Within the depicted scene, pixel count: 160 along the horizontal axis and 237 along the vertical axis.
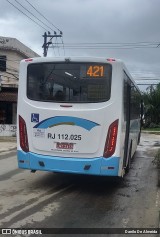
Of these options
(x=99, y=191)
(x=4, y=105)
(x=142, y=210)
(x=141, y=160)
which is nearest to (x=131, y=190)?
(x=99, y=191)

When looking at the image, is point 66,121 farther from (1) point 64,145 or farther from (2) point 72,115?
(1) point 64,145

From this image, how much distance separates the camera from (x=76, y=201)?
29.2ft

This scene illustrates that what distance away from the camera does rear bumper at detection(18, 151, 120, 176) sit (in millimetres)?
9242

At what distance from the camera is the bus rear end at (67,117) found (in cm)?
927

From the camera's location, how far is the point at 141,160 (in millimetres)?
17375

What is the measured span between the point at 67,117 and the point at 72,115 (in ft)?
0.42

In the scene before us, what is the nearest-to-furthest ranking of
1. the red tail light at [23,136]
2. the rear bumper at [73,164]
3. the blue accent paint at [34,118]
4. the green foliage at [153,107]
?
1. the rear bumper at [73,164]
2. the blue accent paint at [34,118]
3. the red tail light at [23,136]
4. the green foliage at [153,107]

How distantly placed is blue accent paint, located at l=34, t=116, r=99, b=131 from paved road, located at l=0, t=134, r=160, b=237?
5.19 feet

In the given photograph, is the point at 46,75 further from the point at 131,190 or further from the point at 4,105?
the point at 4,105

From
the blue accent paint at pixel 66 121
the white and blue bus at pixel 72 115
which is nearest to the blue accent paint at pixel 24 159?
the white and blue bus at pixel 72 115

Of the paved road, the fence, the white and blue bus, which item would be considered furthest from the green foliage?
the white and blue bus

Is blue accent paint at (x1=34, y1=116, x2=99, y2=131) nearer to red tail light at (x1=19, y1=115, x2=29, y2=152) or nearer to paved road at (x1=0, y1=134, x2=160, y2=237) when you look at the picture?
red tail light at (x1=19, y1=115, x2=29, y2=152)

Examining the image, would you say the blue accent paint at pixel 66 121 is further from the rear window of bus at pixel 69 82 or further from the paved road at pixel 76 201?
the paved road at pixel 76 201

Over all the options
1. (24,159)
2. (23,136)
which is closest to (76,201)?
(24,159)
